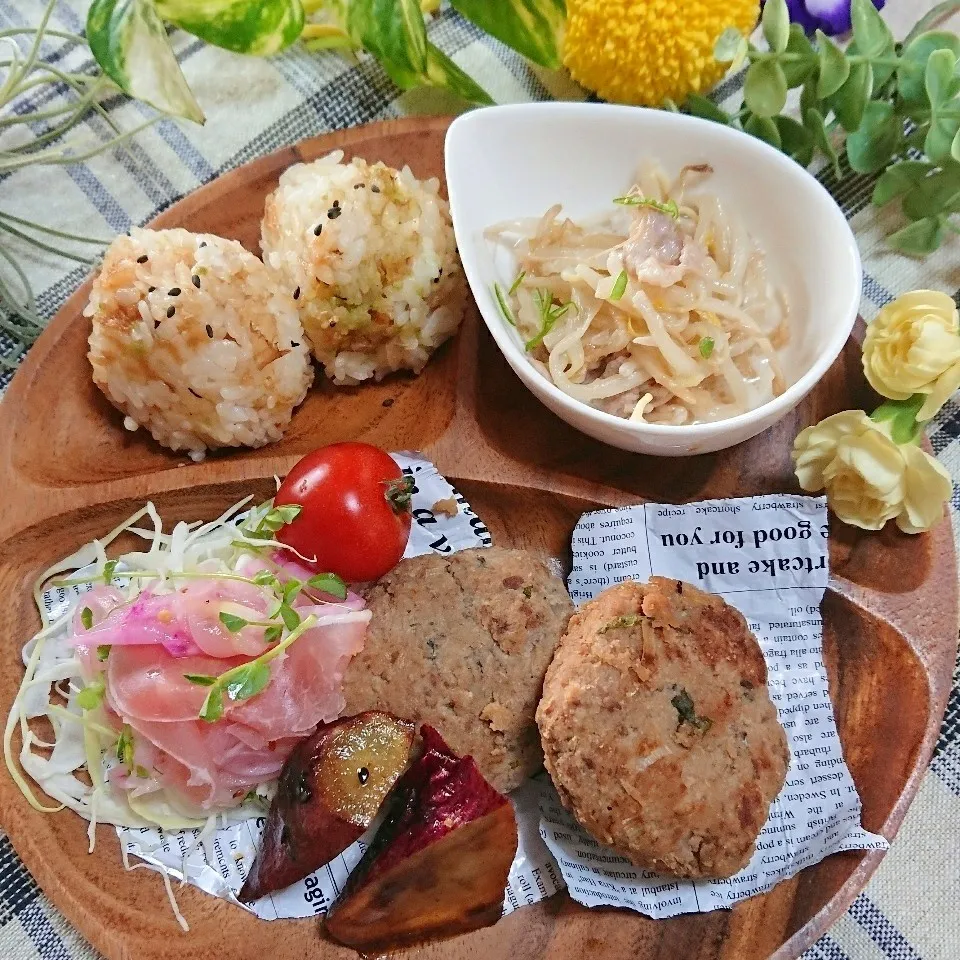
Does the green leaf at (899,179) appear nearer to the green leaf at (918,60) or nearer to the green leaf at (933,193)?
the green leaf at (933,193)

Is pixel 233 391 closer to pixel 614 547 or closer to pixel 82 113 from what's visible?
pixel 614 547

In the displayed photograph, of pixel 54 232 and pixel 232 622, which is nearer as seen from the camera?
pixel 232 622

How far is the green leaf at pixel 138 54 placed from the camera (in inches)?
91.9

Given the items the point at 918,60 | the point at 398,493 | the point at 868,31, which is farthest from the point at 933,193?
the point at 398,493

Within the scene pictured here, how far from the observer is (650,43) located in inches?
93.4

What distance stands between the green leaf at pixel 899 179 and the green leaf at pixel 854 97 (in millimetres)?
161

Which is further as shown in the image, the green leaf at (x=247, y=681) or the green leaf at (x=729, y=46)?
the green leaf at (x=729, y=46)

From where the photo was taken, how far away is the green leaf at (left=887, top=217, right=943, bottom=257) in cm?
250

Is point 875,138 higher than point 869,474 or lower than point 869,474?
higher

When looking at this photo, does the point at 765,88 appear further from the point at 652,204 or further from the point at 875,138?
the point at 652,204

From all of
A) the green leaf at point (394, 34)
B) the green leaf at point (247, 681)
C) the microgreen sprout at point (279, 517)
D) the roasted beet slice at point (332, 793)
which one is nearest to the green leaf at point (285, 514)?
the microgreen sprout at point (279, 517)

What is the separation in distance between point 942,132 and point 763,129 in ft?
1.48

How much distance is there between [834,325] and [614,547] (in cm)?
73

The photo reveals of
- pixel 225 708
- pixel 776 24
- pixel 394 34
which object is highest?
pixel 394 34
